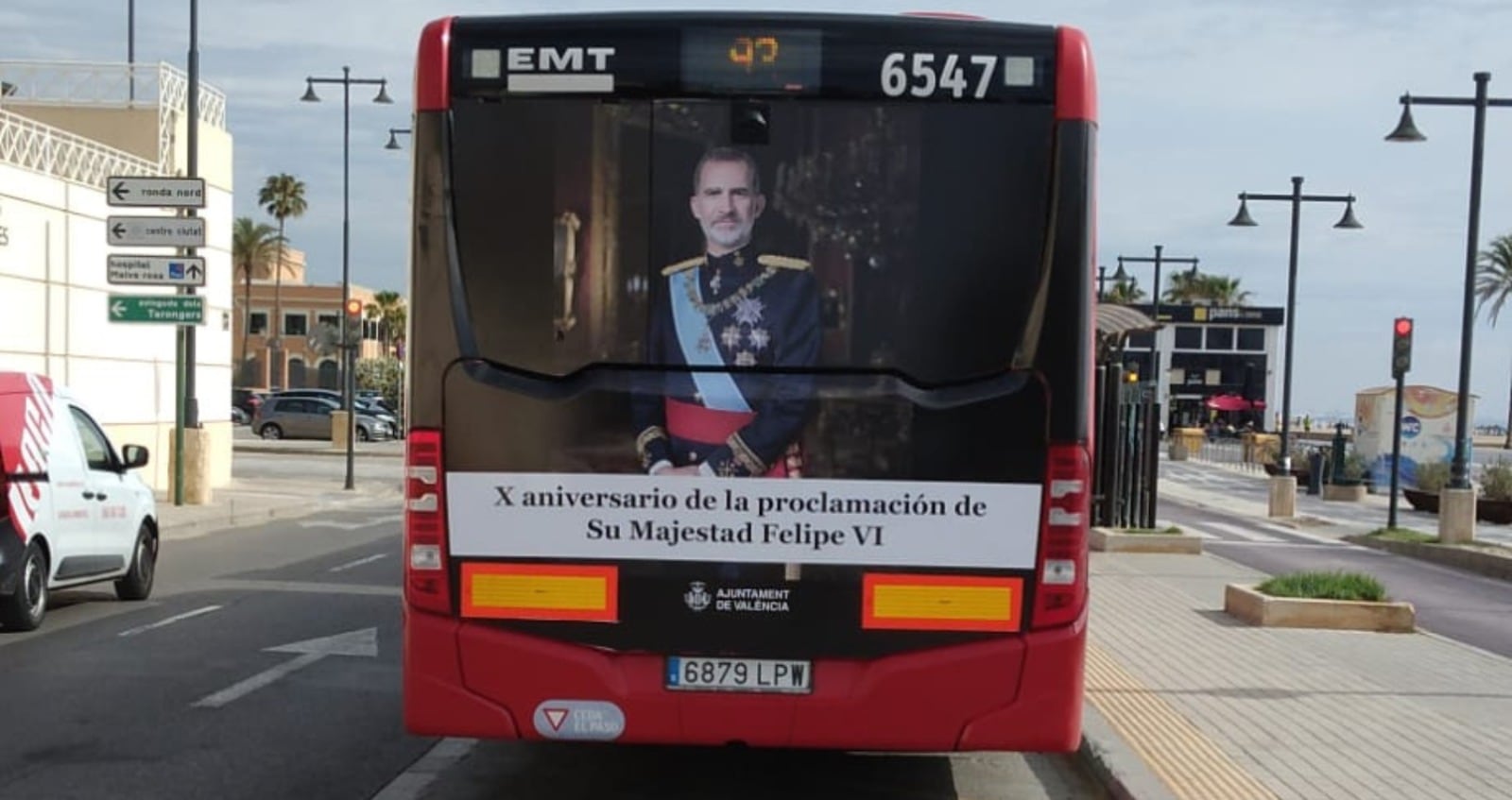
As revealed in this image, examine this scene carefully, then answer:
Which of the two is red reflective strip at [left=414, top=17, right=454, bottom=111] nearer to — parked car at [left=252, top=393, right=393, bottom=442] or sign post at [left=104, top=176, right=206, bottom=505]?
sign post at [left=104, top=176, right=206, bottom=505]

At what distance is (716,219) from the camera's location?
5.56 metres

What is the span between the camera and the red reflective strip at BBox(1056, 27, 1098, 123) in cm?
554

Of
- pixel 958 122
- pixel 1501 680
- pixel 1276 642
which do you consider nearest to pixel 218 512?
pixel 1276 642

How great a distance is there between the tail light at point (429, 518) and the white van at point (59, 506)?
Result: 669 centimetres

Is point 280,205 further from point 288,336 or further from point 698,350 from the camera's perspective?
point 698,350

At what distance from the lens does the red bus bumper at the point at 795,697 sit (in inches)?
218

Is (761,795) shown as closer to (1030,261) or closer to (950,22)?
(1030,261)

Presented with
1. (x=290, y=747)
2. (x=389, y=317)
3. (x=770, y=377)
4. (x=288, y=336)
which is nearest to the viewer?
(x=770, y=377)

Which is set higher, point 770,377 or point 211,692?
point 770,377

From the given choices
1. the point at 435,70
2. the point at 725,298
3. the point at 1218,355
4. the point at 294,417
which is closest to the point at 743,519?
the point at 725,298

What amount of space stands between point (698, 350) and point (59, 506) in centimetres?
809

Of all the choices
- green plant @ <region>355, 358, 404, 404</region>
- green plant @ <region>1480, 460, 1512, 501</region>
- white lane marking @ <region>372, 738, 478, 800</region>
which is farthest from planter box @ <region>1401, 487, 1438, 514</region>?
green plant @ <region>355, 358, 404, 404</region>

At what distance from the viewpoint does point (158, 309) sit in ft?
72.3

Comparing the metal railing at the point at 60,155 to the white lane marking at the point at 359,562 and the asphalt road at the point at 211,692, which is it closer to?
the white lane marking at the point at 359,562
